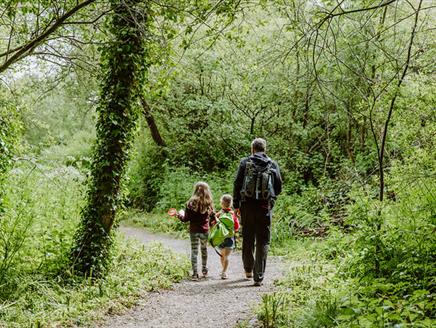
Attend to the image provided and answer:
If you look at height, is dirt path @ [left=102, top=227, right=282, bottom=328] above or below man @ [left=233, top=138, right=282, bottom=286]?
below

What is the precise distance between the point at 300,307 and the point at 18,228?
15.8ft

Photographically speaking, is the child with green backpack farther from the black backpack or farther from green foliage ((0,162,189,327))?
the black backpack

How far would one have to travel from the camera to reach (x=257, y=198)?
23.1 feet

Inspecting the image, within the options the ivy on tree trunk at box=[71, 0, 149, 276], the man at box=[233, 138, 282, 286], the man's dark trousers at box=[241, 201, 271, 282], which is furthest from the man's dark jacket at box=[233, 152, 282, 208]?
the ivy on tree trunk at box=[71, 0, 149, 276]

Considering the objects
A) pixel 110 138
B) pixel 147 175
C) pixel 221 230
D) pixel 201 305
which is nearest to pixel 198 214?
pixel 221 230

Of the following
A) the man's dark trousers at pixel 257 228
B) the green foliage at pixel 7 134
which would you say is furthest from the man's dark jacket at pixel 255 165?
the green foliage at pixel 7 134

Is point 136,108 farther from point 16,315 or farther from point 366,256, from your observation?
point 366,256

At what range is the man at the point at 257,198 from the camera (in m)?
7.07

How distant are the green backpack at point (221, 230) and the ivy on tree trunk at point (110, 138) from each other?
6.04 ft

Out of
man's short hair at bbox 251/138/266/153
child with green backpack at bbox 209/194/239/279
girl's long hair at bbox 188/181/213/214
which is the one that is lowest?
child with green backpack at bbox 209/194/239/279

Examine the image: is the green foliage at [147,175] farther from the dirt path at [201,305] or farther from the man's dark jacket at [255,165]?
the man's dark jacket at [255,165]

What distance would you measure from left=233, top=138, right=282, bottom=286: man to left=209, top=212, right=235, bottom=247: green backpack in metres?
0.72

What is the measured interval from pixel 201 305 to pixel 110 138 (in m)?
2.88

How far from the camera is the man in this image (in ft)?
23.2
